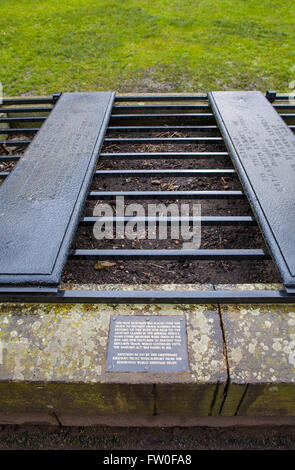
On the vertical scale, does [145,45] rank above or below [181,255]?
above

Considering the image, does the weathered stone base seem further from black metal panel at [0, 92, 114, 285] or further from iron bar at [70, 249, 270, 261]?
iron bar at [70, 249, 270, 261]

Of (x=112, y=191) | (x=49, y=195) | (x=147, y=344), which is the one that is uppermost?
(x=112, y=191)

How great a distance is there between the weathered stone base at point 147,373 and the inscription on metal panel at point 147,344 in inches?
1.5

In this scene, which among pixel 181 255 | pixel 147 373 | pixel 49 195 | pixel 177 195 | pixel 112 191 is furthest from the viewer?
pixel 112 191

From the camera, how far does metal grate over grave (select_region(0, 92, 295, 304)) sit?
196 cm

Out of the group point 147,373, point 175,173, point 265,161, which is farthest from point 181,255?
point 265,161

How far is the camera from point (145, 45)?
7699mm

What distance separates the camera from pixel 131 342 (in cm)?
179

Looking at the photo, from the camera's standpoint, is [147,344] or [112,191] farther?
[112,191]

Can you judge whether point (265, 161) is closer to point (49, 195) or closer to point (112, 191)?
point (112, 191)

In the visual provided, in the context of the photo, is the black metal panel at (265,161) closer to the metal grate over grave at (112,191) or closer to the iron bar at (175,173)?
the metal grate over grave at (112,191)

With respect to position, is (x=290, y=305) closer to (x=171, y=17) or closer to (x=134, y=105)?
(x=134, y=105)

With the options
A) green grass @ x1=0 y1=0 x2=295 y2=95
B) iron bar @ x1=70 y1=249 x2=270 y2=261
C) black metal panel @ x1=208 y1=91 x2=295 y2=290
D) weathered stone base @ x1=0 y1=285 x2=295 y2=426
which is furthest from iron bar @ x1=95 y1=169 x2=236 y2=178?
green grass @ x1=0 y1=0 x2=295 y2=95

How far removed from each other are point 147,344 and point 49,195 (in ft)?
4.77
